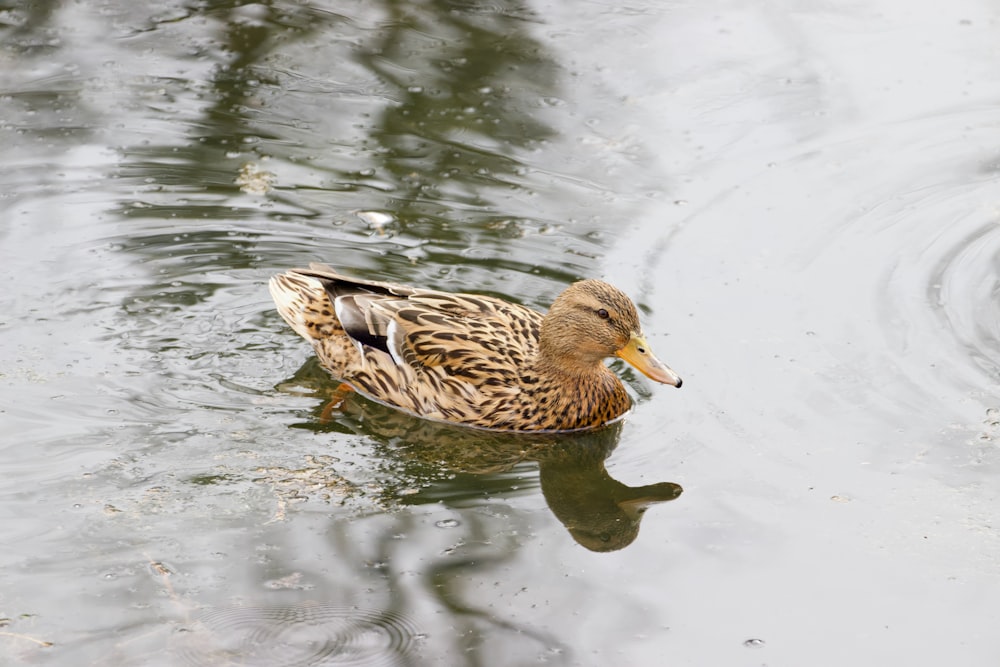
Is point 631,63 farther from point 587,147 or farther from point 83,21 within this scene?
point 83,21

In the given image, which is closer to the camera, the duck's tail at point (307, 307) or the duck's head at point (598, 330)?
the duck's head at point (598, 330)

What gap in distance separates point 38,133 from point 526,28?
4.08m

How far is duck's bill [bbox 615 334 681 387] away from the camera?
7.30m

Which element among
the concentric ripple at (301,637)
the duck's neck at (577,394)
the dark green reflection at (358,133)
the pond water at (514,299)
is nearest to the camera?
the concentric ripple at (301,637)

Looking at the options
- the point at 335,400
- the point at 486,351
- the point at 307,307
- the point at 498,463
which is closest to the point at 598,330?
the point at 486,351

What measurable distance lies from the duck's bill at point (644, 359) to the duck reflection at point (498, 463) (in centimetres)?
41

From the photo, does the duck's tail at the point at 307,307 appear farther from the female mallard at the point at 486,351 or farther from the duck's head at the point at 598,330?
the duck's head at the point at 598,330

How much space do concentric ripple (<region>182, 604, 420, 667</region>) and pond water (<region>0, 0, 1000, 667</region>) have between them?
0.6 inches

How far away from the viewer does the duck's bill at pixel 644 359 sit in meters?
7.30

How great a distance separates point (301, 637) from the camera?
228 inches

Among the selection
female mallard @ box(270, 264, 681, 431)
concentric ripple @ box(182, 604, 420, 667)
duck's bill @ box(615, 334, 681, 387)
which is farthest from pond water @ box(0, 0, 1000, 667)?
duck's bill @ box(615, 334, 681, 387)

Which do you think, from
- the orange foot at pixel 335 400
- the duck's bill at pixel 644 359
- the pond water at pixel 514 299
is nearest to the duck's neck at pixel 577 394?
the pond water at pixel 514 299

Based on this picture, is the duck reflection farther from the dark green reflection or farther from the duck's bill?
the dark green reflection

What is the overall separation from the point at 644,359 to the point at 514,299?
1348mm
